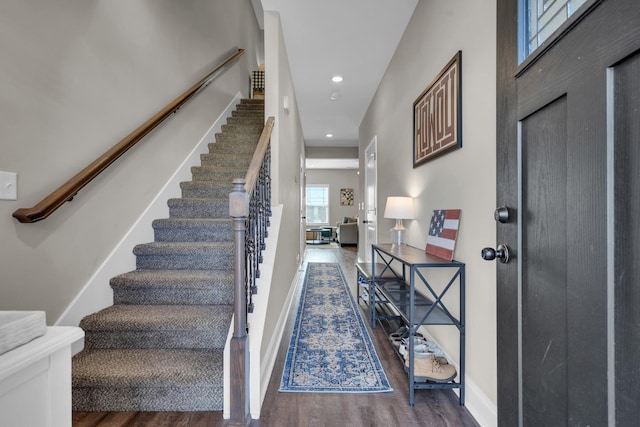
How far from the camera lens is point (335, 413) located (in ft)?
5.11

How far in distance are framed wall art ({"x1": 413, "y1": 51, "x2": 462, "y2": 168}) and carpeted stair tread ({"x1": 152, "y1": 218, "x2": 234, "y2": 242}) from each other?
1684 mm

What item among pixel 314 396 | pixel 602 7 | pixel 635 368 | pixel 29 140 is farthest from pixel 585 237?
pixel 29 140

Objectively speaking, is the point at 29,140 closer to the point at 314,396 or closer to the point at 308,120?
the point at 314,396

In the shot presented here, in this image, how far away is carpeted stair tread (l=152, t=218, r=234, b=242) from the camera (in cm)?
233

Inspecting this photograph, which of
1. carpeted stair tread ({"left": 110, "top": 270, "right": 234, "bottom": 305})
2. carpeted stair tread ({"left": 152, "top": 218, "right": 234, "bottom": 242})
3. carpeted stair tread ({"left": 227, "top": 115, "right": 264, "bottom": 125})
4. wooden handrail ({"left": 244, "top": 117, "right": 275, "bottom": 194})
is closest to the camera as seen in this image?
wooden handrail ({"left": 244, "top": 117, "right": 275, "bottom": 194})

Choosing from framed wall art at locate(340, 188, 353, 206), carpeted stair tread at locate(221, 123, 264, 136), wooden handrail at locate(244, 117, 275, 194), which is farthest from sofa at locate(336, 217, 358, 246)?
wooden handrail at locate(244, 117, 275, 194)

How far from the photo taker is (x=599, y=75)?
609mm

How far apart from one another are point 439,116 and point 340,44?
1.73 meters

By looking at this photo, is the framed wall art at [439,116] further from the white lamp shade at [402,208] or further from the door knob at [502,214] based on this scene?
the door knob at [502,214]

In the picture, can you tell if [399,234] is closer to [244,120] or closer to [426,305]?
[426,305]

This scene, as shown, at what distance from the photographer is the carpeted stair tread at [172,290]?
1.90 meters

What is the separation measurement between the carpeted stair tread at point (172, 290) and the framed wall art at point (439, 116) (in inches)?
67.7

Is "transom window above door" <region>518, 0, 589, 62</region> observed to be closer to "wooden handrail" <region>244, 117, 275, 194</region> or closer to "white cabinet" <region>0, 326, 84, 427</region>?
"wooden handrail" <region>244, 117, 275, 194</region>

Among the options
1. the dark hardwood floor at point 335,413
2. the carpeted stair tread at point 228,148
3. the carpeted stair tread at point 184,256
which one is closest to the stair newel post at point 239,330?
the dark hardwood floor at point 335,413
